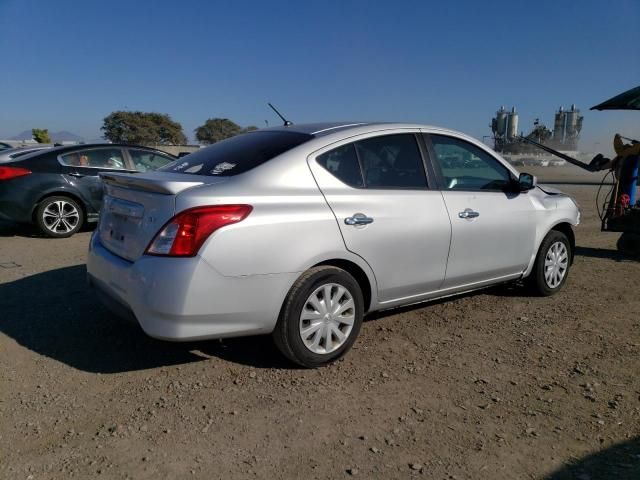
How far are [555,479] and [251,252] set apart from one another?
1954 mm

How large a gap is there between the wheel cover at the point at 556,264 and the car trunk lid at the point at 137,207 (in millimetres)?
3419

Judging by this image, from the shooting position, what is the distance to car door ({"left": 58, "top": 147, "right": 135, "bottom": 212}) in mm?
8422

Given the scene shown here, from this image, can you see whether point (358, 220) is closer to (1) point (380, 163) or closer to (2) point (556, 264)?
(1) point (380, 163)

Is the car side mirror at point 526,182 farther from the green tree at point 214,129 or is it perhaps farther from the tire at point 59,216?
the green tree at point 214,129

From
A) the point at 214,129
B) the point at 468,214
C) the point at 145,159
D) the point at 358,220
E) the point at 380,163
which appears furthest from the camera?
the point at 214,129

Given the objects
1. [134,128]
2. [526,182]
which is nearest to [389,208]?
[526,182]

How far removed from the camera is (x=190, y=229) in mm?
3088

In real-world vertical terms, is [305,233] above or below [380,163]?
below

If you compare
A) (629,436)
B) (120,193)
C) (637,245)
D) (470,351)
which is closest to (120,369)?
(120,193)

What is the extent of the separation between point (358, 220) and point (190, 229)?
1155 mm

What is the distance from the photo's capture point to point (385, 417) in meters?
3.01

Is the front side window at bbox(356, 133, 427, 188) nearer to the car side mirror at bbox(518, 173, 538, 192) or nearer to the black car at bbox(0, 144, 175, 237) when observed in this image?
the car side mirror at bbox(518, 173, 538, 192)

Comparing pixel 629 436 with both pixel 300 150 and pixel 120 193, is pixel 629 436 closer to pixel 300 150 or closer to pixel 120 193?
pixel 300 150

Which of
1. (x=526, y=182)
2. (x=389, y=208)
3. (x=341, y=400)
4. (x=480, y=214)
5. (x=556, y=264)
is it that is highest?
(x=526, y=182)
